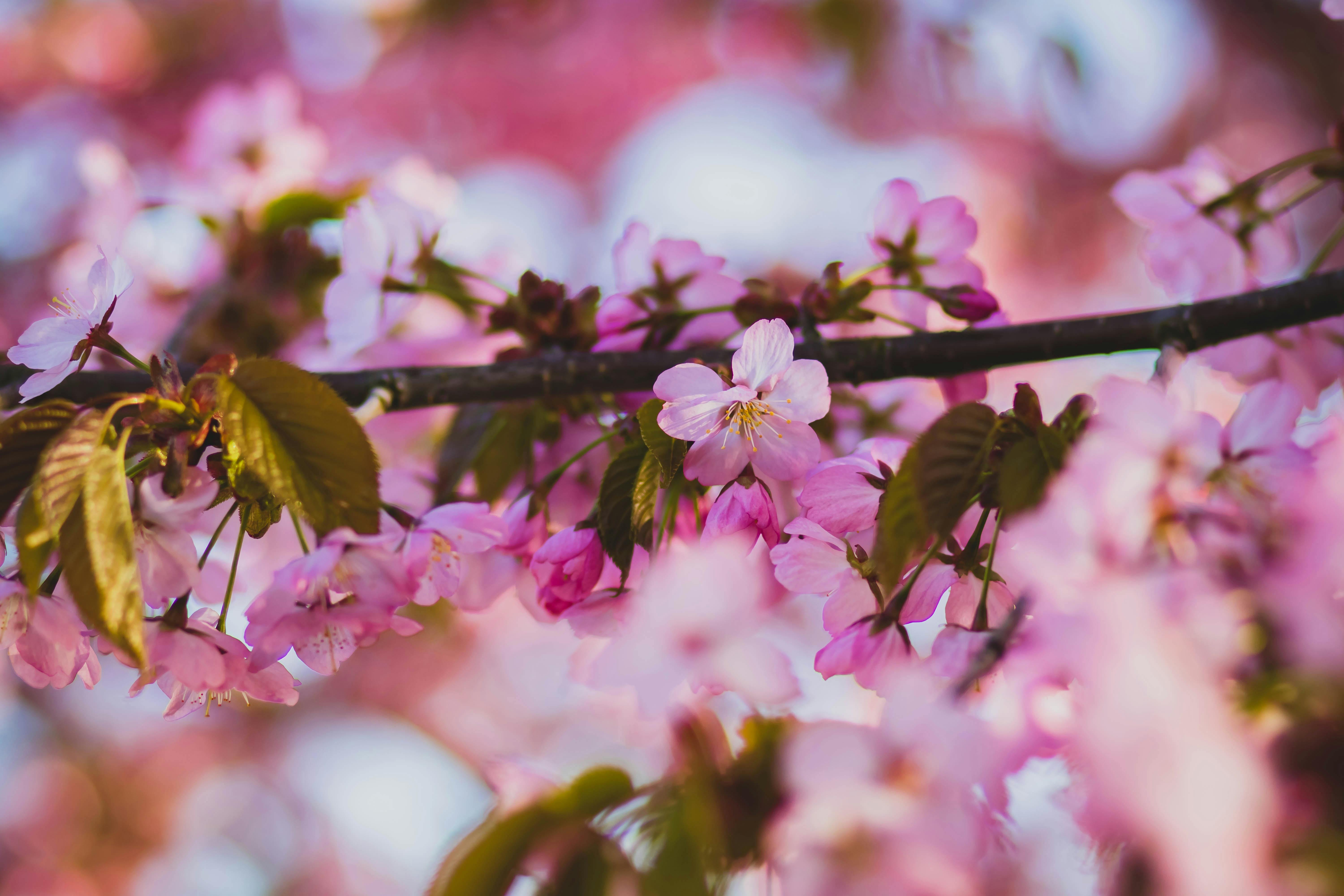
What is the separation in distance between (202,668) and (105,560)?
6.8 inches

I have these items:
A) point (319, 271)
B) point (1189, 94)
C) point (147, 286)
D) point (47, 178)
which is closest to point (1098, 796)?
point (319, 271)

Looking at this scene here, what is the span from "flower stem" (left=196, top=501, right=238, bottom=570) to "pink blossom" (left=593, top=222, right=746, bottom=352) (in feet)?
1.10

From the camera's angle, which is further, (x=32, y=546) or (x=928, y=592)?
(x=928, y=592)

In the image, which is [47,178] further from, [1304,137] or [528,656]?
[1304,137]

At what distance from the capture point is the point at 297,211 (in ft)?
3.82

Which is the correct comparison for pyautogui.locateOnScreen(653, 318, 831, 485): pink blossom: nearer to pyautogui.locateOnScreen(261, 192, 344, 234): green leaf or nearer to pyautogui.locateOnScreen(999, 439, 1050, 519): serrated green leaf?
pyautogui.locateOnScreen(999, 439, 1050, 519): serrated green leaf

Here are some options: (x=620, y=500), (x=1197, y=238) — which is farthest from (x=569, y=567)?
(x=1197, y=238)

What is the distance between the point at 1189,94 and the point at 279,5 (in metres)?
4.16

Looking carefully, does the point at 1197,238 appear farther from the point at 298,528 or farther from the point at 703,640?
the point at 298,528

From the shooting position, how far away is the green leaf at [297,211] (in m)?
1.16

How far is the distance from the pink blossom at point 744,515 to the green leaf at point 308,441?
24cm

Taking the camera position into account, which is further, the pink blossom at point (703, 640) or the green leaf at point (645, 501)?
the green leaf at point (645, 501)

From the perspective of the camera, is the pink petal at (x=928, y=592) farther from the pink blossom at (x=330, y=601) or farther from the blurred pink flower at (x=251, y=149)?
the blurred pink flower at (x=251, y=149)

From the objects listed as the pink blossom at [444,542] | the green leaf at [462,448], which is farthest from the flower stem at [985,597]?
the green leaf at [462,448]
